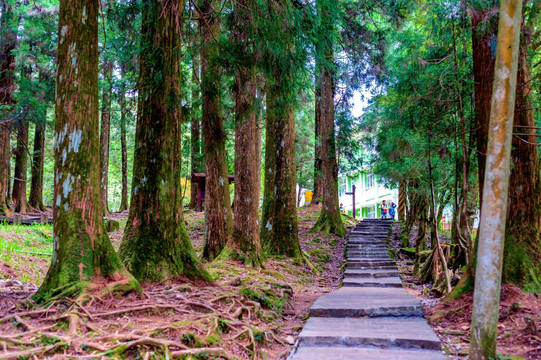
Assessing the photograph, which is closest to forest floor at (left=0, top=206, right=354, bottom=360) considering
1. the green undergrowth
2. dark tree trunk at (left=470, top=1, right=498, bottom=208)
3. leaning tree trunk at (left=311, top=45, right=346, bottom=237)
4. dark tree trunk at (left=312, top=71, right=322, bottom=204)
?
the green undergrowth

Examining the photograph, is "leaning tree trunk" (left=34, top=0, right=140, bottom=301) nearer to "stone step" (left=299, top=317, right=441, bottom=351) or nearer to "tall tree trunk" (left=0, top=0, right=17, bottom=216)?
"stone step" (left=299, top=317, right=441, bottom=351)

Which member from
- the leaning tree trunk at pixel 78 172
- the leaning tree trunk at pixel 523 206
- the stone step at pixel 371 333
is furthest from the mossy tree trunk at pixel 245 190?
the leaning tree trunk at pixel 523 206

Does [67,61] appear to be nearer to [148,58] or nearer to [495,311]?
[148,58]

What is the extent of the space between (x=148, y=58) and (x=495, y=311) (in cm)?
627

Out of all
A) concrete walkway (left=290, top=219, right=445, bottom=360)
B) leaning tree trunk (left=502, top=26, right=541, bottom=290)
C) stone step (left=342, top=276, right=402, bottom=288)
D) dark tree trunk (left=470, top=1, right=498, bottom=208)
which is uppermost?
dark tree trunk (left=470, top=1, right=498, bottom=208)

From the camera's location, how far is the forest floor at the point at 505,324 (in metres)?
4.32

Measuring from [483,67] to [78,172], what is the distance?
597 centimetres

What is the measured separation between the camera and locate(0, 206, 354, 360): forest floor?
13.0 ft

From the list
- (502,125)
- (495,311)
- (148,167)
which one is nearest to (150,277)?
(148,167)

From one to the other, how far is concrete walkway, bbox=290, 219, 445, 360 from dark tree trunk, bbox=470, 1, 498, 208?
7.33 ft

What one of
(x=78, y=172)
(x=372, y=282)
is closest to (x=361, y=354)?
(x=78, y=172)

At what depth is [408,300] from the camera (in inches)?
279

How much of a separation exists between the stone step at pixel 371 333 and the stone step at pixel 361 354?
0.46 feet

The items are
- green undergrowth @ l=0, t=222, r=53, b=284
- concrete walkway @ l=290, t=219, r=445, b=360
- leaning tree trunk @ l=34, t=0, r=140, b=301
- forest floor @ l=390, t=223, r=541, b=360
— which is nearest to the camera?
forest floor @ l=390, t=223, r=541, b=360
